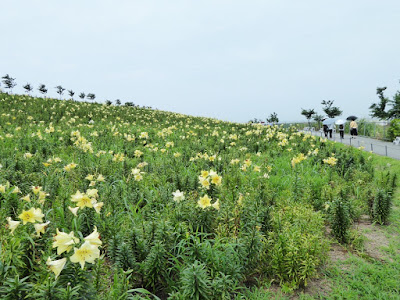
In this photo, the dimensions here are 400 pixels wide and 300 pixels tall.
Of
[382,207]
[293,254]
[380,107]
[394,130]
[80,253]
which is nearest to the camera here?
[80,253]

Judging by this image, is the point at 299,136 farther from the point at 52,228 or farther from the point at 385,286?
the point at 52,228

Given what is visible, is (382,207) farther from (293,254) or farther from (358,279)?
(293,254)

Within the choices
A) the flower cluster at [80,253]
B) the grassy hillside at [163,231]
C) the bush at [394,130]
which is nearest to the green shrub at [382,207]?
the grassy hillside at [163,231]

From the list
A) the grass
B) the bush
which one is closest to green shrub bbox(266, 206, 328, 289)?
the grass

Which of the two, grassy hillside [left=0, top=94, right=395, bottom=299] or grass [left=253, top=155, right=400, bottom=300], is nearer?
grassy hillside [left=0, top=94, right=395, bottom=299]

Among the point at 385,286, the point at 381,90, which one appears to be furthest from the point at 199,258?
the point at 381,90

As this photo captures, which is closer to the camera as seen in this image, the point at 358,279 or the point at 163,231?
the point at 163,231

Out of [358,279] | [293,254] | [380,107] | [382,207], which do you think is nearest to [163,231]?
[293,254]

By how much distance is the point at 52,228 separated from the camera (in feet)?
8.59

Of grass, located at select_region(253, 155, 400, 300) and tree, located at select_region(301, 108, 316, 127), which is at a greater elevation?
tree, located at select_region(301, 108, 316, 127)

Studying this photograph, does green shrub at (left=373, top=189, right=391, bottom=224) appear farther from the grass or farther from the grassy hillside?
the grass

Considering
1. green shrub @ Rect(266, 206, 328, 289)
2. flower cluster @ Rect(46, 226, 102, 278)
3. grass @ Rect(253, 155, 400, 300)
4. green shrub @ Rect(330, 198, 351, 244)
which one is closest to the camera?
flower cluster @ Rect(46, 226, 102, 278)

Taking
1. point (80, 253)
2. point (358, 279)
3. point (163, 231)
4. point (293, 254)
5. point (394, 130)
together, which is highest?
point (394, 130)

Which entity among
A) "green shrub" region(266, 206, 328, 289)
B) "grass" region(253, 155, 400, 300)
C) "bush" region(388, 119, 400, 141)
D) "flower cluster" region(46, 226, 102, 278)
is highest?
"bush" region(388, 119, 400, 141)
